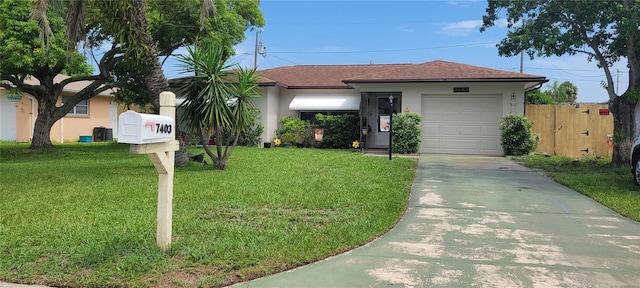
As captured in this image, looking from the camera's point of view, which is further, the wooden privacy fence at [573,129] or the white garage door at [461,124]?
the white garage door at [461,124]

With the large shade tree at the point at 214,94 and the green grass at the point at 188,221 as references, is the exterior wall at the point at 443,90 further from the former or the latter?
the large shade tree at the point at 214,94

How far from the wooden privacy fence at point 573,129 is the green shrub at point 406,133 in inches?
176

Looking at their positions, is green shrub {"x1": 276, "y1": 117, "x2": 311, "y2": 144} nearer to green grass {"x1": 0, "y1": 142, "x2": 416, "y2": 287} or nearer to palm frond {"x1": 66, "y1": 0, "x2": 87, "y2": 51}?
green grass {"x1": 0, "y1": 142, "x2": 416, "y2": 287}

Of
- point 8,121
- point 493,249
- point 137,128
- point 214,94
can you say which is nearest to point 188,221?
point 137,128

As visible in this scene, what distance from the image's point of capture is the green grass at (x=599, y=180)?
24.5 ft

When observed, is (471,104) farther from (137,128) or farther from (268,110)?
(137,128)

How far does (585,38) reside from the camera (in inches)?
475

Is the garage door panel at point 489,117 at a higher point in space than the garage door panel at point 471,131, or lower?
higher

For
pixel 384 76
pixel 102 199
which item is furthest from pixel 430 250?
pixel 384 76

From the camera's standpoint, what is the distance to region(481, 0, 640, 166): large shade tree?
11438 mm

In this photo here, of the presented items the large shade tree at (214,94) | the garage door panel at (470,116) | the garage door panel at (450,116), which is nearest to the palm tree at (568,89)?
the garage door panel at (470,116)

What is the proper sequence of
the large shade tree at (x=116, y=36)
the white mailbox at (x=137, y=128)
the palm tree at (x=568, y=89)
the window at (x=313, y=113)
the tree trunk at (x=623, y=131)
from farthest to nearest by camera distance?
the palm tree at (x=568, y=89)
the window at (x=313, y=113)
the tree trunk at (x=623, y=131)
the large shade tree at (x=116, y=36)
the white mailbox at (x=137, y=128)

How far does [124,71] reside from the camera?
18531 millimetres

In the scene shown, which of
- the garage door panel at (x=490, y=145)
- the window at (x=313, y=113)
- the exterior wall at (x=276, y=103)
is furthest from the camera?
the window at (x=313, y=113)
